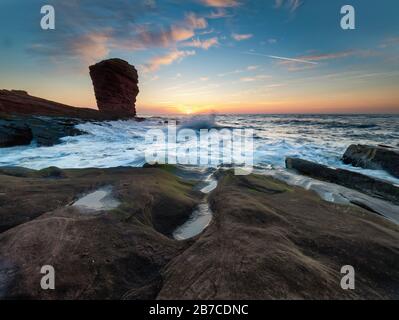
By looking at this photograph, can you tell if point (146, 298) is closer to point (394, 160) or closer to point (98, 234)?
point (98, 234)

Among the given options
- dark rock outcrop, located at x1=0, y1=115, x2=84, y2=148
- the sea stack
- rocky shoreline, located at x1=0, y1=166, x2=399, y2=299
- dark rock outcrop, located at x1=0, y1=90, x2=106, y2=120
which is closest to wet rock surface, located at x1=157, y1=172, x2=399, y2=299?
rocky shoreline, located at x1=0, y1=166, x2=399, y2=299

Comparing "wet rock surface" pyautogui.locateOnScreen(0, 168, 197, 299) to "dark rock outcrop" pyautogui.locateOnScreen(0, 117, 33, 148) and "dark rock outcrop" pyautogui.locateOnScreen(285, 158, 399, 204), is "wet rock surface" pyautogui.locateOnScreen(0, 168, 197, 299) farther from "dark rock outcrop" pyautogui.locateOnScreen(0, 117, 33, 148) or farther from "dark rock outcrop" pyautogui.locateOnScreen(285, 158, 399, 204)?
"dark rock outcrop" pyautogui.locateOnScreen(0, 117, 33, 148)

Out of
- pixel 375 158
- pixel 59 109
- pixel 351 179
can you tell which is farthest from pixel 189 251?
pixel 59 109

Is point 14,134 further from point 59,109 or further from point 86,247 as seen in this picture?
point 86,247

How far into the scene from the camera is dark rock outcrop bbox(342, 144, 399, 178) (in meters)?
8.34

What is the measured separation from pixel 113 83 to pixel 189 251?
45.3m

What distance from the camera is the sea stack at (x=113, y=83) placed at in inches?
1657

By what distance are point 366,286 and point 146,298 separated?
6.20 feet

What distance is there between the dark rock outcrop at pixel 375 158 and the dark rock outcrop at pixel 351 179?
2498 mm

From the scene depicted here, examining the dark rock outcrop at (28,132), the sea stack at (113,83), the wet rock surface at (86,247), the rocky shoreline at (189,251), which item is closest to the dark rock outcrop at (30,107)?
the dark rock outcrop at (28,132)

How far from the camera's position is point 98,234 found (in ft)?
8.68

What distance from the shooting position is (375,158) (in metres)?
9.08

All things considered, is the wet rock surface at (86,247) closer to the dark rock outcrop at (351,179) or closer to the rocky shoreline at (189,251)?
the rocky shoreline at (189,251)
